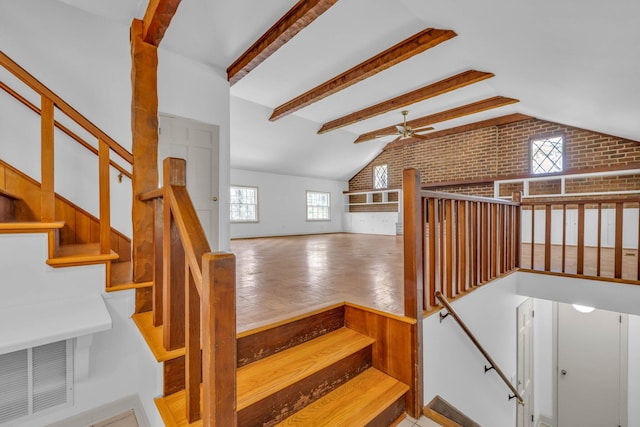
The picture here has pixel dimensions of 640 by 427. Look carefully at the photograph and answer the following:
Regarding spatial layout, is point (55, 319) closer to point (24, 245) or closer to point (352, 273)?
point (24, 245)

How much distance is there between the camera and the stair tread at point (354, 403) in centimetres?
143

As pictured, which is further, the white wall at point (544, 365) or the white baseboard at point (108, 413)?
the white wall at point (544, 365)

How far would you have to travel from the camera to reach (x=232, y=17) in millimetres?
3039

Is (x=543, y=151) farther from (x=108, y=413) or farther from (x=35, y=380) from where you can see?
(x=35, y=380)

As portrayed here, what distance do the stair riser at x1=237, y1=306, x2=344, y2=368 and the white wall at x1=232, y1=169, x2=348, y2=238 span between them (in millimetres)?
6134

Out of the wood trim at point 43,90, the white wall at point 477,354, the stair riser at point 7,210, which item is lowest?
the white wall at point 477,354

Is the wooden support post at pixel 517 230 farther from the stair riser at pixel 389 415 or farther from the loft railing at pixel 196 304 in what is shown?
the loft railing at pixel 196 304

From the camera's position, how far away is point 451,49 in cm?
369

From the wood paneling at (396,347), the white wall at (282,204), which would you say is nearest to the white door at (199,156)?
the wood paneling at (396,347)

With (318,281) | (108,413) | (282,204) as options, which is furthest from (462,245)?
(282,204)

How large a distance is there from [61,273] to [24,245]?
0.73 ft

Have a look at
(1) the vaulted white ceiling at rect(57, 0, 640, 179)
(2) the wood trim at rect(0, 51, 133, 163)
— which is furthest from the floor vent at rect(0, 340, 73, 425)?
(1) the vaulted white ceiling at rect(57, 0, 640, 179)

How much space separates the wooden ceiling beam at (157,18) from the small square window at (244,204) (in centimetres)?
576

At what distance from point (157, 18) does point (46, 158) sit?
45.6 inches
